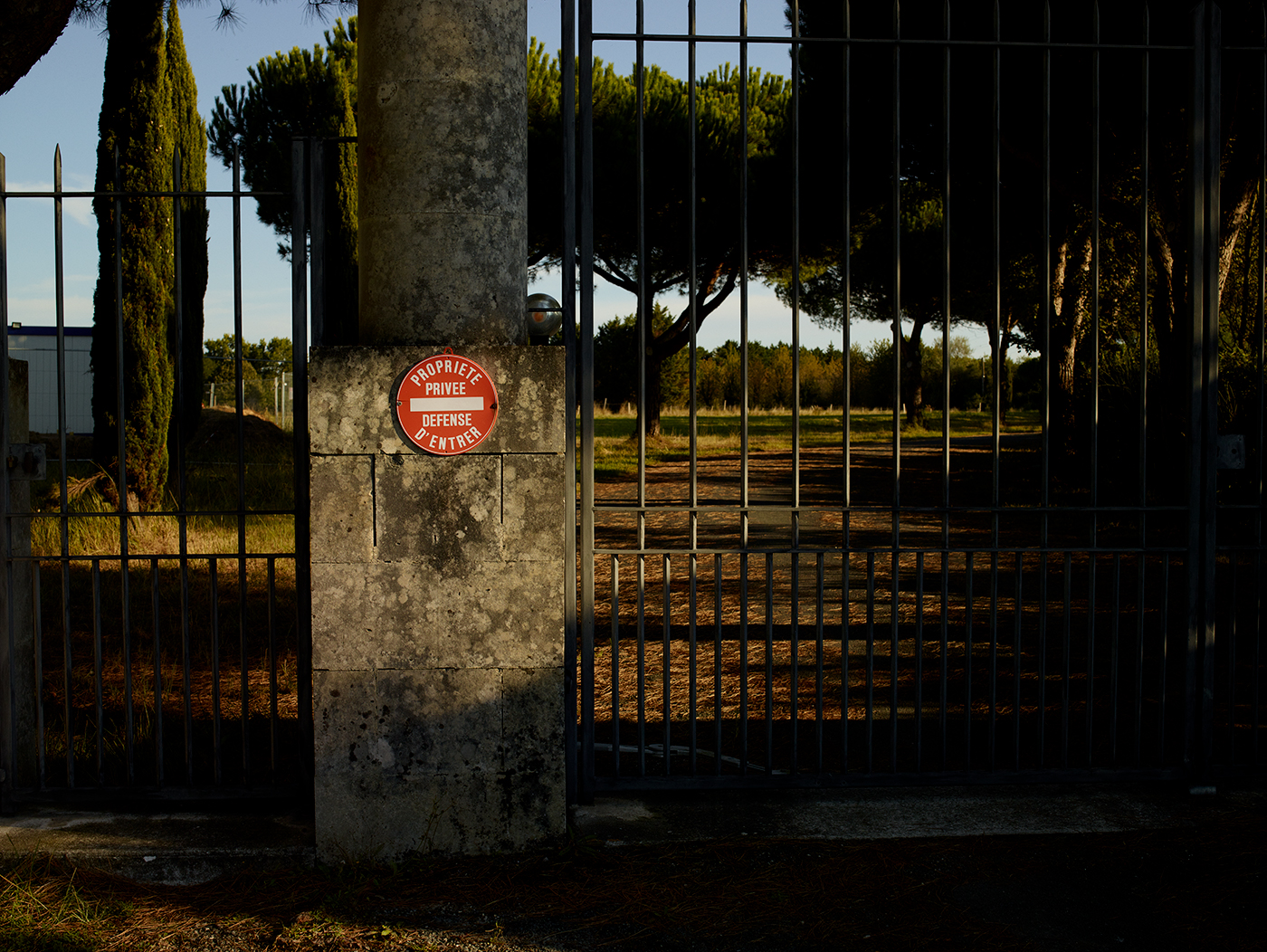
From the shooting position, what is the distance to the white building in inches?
909

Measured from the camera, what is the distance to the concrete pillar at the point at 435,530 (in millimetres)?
3449

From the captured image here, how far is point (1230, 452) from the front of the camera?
4.14 meters

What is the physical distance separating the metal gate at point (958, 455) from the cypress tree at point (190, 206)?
465 cm

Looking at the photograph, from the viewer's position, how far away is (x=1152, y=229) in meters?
12.3

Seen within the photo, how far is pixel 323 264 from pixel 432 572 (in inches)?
50.4

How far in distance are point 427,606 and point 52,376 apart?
2609 centimetres

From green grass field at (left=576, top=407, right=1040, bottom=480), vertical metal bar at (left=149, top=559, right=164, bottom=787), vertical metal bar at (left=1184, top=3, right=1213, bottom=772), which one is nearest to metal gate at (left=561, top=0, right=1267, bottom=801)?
vertical metal bar at (left=1184, top=3, right=1213, bottom=772)

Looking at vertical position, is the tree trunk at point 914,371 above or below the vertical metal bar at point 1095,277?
above

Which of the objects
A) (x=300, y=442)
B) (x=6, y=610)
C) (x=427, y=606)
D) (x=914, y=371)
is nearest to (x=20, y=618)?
(x=6, y=610)

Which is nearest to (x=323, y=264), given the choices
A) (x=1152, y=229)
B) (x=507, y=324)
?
(x=507, y=324)

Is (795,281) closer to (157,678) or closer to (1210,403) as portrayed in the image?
(1210,403)

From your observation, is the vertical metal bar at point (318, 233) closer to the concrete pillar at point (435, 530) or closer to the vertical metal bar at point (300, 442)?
the vertical metal bar at point (300, 442)

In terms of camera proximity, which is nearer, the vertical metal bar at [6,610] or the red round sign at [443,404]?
the red round sign at [443,404]

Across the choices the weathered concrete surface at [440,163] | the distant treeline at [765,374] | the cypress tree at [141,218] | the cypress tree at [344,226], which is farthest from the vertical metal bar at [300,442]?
the distant treeline at [765,374]
